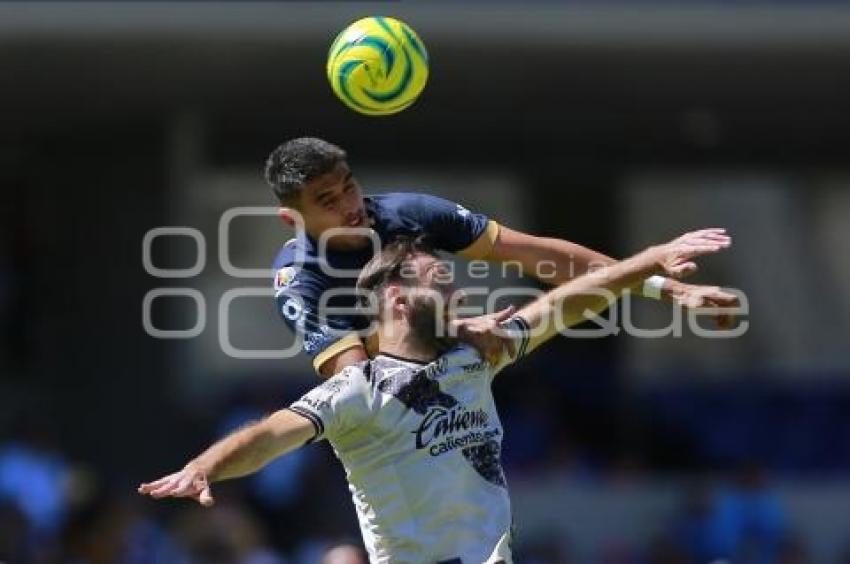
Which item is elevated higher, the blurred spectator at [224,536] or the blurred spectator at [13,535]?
the blurred spectator at [13,535]

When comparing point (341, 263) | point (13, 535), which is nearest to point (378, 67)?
point (341, 263)

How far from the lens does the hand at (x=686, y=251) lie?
22.0 feet

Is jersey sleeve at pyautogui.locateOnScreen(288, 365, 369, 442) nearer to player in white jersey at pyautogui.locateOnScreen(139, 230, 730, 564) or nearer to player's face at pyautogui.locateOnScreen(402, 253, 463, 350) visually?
player in white jersey at pyautogui.locateOnScreen(139, 230, 730, 564)

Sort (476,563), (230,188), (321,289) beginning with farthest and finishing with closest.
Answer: (230,188) → (321,289) → (476,563)

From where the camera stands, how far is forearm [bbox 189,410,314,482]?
6152mm

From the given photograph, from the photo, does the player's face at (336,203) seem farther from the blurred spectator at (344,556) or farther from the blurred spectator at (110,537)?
the blurred spectator at (110,537)

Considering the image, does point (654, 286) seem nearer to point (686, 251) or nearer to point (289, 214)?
point (686, 251)

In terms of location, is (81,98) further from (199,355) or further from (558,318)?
(558,318)

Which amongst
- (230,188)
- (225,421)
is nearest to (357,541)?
(225,421)

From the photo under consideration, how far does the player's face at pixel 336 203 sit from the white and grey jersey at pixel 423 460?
94 cm

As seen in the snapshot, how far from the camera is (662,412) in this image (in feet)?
62.7

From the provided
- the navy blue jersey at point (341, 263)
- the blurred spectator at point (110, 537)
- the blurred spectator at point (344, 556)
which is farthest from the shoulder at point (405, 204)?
the blurred spectator at point (110, 537)

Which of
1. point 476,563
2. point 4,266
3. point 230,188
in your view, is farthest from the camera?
point 230,188

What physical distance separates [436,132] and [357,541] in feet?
19.9
